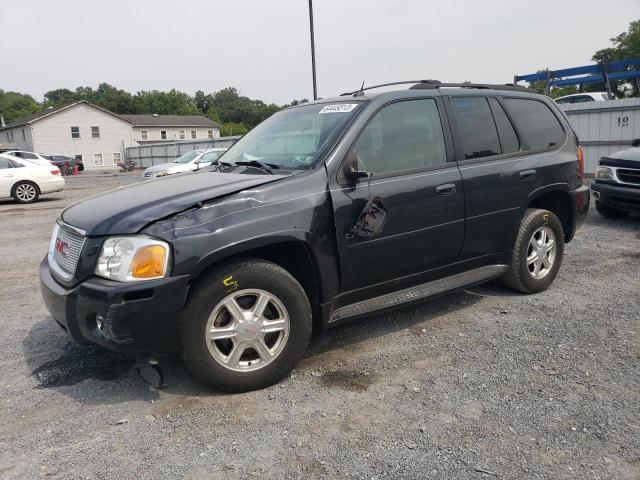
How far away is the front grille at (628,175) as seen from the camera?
772 cm

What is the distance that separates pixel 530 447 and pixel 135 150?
160 ft

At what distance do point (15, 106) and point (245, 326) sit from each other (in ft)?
409

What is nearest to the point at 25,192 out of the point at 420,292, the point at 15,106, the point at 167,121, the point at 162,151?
the point at 420,292

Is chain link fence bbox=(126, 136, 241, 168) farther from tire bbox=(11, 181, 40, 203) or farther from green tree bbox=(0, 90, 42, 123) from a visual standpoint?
green tree bbox=(0, 90, 42, 123)

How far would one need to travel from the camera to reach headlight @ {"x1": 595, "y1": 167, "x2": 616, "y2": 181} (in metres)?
8.08

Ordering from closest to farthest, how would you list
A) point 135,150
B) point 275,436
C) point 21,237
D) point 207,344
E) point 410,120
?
point 275,436, point 207,344, point 410,120, point 21,237, point 135,150

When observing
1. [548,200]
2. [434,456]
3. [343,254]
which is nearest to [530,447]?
[434,456]

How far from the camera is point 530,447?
2568 millimetres

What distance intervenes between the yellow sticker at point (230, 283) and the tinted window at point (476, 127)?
2.20m

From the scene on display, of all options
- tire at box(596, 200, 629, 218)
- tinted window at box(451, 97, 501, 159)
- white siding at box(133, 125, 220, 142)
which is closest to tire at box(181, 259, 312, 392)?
tinted window at box(451, 97, 501, 159)

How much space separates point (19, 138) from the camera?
55844 mm

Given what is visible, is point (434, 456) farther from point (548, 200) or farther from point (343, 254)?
point (548, 200)

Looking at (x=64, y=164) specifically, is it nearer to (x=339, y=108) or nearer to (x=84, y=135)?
(x=84, y=135)

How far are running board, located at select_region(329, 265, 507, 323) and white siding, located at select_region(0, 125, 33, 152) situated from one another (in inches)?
2249
